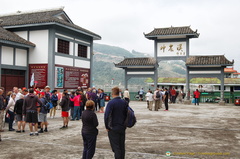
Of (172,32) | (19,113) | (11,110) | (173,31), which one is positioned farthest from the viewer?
(173,31)

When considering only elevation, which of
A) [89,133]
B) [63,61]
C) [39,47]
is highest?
[39,47]

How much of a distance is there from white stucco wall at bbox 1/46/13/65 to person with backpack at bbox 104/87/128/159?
16522mm

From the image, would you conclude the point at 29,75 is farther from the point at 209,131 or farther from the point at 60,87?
the point at 209,131

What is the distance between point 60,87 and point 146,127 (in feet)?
40.9

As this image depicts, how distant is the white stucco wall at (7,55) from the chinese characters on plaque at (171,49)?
55.1 feet

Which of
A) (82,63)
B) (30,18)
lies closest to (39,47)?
(30,18)

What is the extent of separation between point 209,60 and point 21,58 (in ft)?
62.6

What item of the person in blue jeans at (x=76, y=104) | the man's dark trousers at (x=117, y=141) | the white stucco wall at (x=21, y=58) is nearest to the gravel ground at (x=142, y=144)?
the man's dark trousers at (x=117, y=141)

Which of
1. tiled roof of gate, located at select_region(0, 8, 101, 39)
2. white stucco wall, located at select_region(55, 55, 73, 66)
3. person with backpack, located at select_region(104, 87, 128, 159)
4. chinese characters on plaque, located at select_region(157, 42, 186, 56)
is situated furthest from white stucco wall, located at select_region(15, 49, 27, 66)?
person with backpack, located at select_region(104, 87, 128, 159)

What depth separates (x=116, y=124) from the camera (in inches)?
223

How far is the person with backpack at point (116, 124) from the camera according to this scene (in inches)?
222

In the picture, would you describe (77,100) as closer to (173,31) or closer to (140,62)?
(140,62)

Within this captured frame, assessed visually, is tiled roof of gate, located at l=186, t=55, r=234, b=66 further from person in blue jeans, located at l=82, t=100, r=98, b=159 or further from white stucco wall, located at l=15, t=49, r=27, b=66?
person in blue jeans, located at l=82, t=100, r=98, b=159

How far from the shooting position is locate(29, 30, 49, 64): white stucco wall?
2205 centimetres
